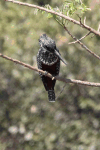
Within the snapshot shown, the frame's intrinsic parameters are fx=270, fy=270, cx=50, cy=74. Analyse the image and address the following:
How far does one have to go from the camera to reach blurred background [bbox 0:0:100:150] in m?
5.18

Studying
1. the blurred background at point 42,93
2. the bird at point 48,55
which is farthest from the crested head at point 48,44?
the blurred background at point 42,93

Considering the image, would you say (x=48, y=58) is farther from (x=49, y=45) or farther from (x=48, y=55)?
(x=49, y=45)

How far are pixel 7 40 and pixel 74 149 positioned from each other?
246 centimetres

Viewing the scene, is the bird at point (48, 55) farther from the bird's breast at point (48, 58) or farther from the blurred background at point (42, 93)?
the blurred background at point (42, 93)

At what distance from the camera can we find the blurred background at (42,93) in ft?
17.0

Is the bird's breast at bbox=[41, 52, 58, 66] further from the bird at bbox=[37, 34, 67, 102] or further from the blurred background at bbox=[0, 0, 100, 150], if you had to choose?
the blurred background at bbox=[0, 0, 100, 150]

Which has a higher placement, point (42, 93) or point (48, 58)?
point (48, 58)

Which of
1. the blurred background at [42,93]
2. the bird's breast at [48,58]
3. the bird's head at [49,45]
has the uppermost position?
the bird's head at [49,45]

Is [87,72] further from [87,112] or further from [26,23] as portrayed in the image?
[26,23]

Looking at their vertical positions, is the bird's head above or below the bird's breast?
above

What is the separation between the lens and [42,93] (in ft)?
17.7

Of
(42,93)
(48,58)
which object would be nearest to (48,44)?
(48,58)

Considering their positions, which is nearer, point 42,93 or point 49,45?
point 49,45

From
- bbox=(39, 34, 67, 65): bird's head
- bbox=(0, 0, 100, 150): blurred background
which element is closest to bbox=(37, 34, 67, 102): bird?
bbox=(39, 34, 67, 65): bird's head
